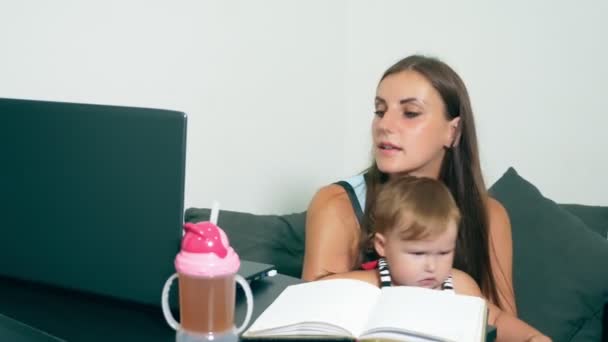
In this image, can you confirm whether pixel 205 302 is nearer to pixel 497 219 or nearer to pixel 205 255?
pixel 205 255

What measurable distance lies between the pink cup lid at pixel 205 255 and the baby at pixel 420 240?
65 cm

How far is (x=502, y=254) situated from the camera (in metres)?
1.65

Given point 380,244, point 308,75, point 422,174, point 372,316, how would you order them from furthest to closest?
point 308,75 < point 422,174 < point 380,244 < point 372,316

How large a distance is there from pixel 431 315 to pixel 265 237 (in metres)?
0.98

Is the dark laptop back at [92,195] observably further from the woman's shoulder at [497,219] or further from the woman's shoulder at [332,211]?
the woman's shoulder at [497,219]

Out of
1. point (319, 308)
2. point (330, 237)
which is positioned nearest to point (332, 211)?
point (330, 237)

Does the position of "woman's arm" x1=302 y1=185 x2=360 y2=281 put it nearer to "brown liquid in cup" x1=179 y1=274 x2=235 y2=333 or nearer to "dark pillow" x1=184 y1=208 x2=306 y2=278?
"dark pillow" x1=184 y1=208 x2=306 y2=278

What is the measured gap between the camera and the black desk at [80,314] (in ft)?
2.61

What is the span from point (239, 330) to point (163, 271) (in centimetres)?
13

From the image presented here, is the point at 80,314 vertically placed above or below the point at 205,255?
below

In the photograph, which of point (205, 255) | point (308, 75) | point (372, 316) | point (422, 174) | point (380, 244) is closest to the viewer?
point (205, 255)

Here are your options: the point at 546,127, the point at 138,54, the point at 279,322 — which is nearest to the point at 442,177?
the point at 546,127

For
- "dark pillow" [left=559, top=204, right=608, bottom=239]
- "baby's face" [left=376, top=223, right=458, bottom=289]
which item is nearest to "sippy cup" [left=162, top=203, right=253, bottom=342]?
"baby's face" [left=376, top=223, right=458, bottom=289]

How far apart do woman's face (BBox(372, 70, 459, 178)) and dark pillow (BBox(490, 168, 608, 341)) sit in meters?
0.44
